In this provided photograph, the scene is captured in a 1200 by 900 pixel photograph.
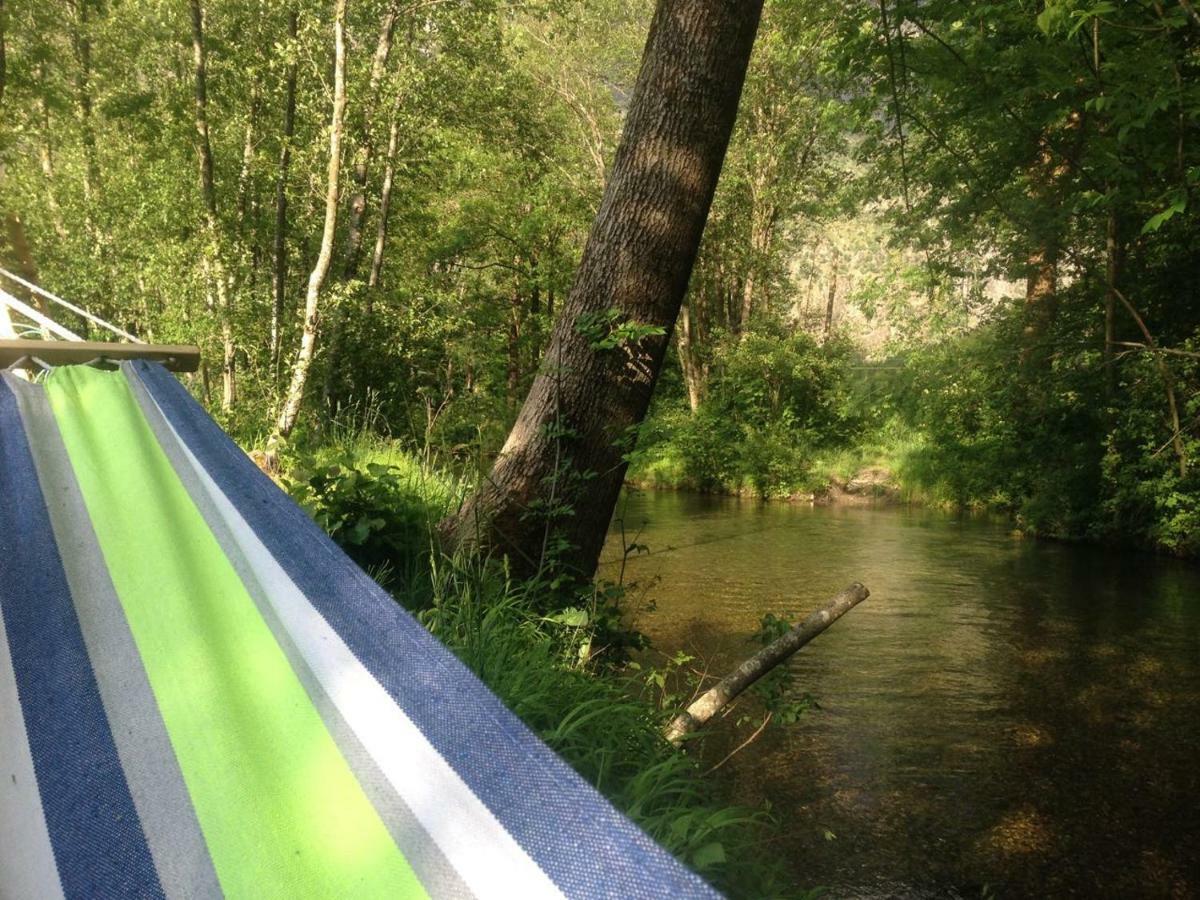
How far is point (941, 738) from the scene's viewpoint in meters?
3.41

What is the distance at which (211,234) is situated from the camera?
828 cm

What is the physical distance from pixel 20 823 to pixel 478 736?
18.2 inches

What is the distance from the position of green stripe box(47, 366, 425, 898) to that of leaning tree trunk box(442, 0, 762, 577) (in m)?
1.18

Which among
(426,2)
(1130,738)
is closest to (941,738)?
(1130,738)

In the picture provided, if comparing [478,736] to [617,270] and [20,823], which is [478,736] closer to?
[20,823]

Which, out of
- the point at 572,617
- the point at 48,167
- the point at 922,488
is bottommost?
the point at 922,488

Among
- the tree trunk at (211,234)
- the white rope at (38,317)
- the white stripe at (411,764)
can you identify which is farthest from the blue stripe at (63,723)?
the tree trunk at (211,234)

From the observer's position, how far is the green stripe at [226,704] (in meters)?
0.81

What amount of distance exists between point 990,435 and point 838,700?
8559 mm

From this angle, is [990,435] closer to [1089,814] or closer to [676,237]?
[1089,814]

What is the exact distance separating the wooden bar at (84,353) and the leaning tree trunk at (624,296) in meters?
0.93

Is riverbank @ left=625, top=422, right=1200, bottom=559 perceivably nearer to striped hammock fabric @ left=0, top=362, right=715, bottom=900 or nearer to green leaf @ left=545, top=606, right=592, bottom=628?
green leaf @ left=545, top=606, right=592, bottom=628

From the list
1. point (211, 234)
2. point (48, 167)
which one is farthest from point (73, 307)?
point (48, 167)

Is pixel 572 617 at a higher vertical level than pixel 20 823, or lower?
lower
